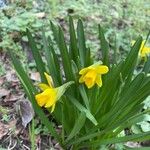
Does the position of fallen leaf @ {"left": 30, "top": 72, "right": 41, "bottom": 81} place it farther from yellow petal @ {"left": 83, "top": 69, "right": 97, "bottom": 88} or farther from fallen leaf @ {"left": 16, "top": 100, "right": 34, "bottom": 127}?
yellow petal @ {"left": 83, "top": 69, "right": 97, "bottom": 88}

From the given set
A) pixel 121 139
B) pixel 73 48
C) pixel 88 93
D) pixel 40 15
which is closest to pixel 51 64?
pixel 73 48

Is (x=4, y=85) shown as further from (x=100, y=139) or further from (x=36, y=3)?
(x=36, y=3)

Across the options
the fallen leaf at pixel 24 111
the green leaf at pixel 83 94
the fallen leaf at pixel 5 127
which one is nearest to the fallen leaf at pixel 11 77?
the fallen leaf at pixel 24 111

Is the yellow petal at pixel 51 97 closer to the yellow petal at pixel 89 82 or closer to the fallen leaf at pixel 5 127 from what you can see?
the yellow petal at pixel 89 82

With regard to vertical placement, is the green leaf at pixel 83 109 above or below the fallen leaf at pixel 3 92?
above

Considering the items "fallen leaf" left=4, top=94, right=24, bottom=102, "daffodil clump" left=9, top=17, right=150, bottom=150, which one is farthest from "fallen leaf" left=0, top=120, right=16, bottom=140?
"daffodil clump" left=9, top=17, right=150, bottom=150

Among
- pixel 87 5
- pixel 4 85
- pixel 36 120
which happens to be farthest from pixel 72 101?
pixel 87 5

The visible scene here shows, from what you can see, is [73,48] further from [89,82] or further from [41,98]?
[41,98]
